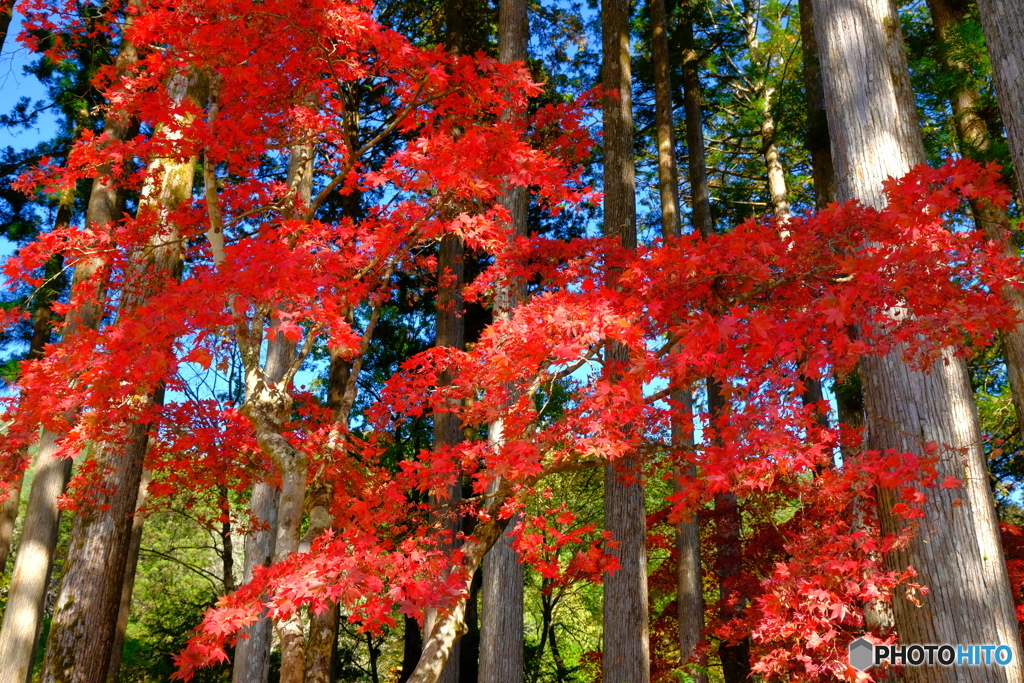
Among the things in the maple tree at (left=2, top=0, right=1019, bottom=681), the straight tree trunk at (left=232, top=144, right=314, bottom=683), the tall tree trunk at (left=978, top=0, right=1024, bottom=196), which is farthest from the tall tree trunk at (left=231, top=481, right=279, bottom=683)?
the tall tree trunk at (left=978, top=0, right=1024, bottom=196)

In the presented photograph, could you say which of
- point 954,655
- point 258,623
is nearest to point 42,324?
point 258,623

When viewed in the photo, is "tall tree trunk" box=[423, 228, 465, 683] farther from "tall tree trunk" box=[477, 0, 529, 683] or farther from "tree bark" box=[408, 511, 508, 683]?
"tree bark" box=[408, 511, 508, 683]

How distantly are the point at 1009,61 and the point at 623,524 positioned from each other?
4705 millimetres

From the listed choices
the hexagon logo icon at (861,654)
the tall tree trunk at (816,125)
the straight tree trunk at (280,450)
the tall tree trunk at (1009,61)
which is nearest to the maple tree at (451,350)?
the straight tree trunk at (280,450)

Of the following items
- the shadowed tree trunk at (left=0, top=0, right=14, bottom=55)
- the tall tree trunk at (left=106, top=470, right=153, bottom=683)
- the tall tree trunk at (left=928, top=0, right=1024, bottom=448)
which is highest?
the shadowed tree trunk at (left=0, top=0, right=14, bottom=55)

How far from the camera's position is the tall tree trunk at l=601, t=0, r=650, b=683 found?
6363 mm

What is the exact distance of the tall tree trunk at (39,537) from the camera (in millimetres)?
6535

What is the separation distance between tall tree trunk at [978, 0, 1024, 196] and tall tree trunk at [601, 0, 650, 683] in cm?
268

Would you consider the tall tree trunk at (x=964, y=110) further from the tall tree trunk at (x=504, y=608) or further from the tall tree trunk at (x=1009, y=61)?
the tall tree trunk at (x=504, y=608)

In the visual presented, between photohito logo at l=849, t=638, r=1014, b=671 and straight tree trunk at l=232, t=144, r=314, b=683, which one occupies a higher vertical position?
straight tree trunk at l=232, t=144, r=314, b=683

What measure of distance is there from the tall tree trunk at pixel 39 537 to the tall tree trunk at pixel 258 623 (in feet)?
6.20

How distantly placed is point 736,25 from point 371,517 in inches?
483

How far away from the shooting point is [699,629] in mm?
8289

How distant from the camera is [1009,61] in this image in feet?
12.4
